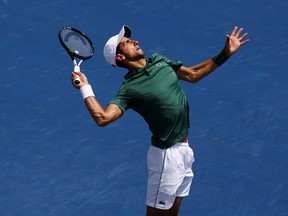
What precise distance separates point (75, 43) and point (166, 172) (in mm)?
1637

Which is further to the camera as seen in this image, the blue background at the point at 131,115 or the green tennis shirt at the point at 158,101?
the blue background at the point at 131,115

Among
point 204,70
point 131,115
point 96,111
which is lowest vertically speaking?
point 131,115

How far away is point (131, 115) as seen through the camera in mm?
12500

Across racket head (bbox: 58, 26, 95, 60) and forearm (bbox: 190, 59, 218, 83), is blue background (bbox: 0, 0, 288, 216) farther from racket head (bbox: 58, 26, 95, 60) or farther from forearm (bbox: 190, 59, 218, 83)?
racket head (bbox: 58, 26, 95, 60)

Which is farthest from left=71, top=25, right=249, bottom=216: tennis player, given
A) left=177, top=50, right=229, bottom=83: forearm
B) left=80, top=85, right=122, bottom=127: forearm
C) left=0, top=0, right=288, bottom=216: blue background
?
left=0, top=0, right=288, bottom=216: blue background

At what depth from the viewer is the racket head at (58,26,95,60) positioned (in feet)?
32.7

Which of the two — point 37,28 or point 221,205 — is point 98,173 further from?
point 37,28

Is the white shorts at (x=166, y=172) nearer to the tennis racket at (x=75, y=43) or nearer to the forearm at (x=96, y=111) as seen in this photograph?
the forearm at (x=96, y=111)

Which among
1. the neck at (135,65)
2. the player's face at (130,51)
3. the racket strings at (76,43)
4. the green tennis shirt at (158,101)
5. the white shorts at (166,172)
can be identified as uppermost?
the racket strings at (76,43)

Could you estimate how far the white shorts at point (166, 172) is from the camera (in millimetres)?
9758

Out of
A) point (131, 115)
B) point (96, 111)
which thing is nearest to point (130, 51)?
point (96, 111)

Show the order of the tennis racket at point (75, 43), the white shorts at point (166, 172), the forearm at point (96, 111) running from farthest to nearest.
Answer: the tennis racket at point (75, 43) → the white shorts at point (166, 172) → the forearm at point (96, 111)

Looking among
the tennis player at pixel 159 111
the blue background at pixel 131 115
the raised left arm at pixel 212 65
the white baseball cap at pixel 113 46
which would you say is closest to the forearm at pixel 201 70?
the raised left arm at pixel 212 65

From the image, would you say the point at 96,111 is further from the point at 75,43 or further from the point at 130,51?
the point at 75,43
